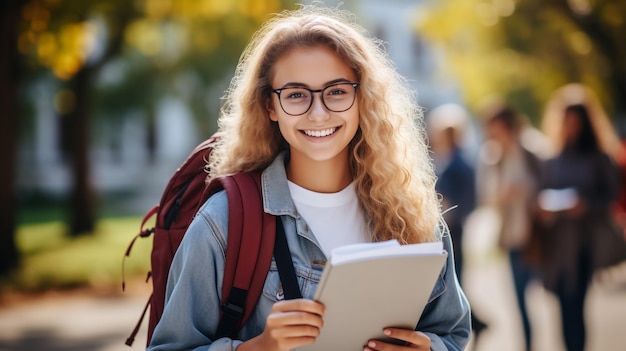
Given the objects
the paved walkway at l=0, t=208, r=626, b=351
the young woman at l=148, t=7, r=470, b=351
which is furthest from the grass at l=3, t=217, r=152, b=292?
the young woman at l=148, t=7, r=470, b=351

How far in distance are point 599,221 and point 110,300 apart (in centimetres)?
592

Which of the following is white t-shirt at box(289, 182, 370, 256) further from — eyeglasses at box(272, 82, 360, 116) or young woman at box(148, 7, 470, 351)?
eyeglasses at box(272, 82, 360, 116)

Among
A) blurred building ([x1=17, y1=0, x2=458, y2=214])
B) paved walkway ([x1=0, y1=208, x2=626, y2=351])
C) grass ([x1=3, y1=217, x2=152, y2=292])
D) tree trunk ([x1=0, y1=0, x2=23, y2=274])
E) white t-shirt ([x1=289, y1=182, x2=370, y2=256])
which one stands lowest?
blurred building ([x1=17, y1=0, x2=458, y2=214])

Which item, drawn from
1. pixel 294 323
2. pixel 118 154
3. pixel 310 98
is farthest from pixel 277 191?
pixel 118 154

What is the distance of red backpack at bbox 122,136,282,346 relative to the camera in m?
2.33

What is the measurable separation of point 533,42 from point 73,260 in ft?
26.6

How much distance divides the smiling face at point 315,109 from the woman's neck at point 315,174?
0.05 m

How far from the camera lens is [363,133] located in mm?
2684

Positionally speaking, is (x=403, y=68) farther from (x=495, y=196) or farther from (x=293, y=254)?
(x=293, y=254)

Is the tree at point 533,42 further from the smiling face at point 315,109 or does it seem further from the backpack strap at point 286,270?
the backpack strap at point 286,270

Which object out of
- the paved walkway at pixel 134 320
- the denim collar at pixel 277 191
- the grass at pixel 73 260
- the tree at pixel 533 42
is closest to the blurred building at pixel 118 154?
the grass at pixel 73 260

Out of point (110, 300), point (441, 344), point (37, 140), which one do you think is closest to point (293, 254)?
point (441, 344)

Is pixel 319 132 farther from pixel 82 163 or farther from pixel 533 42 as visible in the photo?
pixel 82 163

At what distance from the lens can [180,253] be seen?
2.37m
